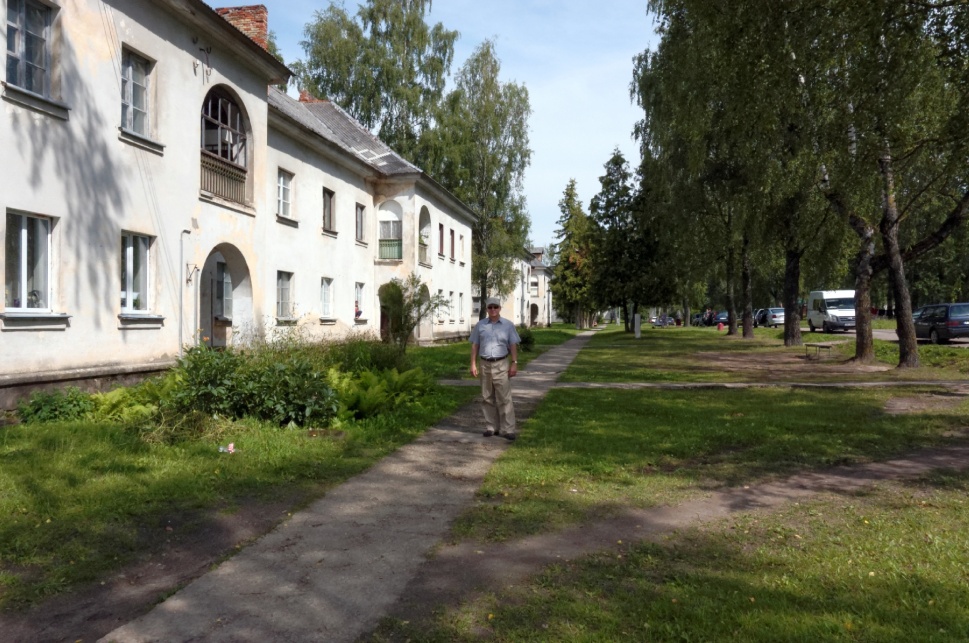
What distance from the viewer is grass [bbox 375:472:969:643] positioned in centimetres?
372

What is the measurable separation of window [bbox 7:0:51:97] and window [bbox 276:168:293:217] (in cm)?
917

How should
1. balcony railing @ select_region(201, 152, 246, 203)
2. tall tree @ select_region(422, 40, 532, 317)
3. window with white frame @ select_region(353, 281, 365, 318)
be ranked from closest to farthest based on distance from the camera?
balcony railing @ select_region(201, 152, 246, 203) → window with white frame @ select_region(353, 281, 365, 318) → tall tree @ select_region(422, 40, 532, 317)

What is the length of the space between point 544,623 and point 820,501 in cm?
350

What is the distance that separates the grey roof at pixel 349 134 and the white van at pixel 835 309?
88.3 ft

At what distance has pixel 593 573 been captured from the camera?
4.59 m

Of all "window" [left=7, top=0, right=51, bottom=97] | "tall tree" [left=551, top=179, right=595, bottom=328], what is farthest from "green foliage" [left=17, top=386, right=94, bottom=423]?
"tall tree" [left=551, top=179, right=595, bottom=328]

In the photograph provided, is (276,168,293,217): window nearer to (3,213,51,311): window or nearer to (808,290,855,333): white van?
(3,213,51,311): window

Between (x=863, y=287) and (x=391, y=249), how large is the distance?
52.5 ft

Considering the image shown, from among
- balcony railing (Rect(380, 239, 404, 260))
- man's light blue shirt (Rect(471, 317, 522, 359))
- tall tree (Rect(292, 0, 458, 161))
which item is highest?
tall tree (Rect(292, 0, 458, 161))

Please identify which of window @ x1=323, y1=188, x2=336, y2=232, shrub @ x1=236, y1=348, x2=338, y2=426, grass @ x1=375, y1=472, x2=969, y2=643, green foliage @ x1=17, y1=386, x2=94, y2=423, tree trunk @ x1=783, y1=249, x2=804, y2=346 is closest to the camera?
grass @ x1=375, y1=472, x2=969, y2=643

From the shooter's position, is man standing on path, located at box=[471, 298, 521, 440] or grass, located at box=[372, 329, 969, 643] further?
man standing on path, located at box=[471, 298, 521, 440]

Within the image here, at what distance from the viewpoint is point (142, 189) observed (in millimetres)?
12852

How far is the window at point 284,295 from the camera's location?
20.3 m

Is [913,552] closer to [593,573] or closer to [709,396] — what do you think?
[593,573]
